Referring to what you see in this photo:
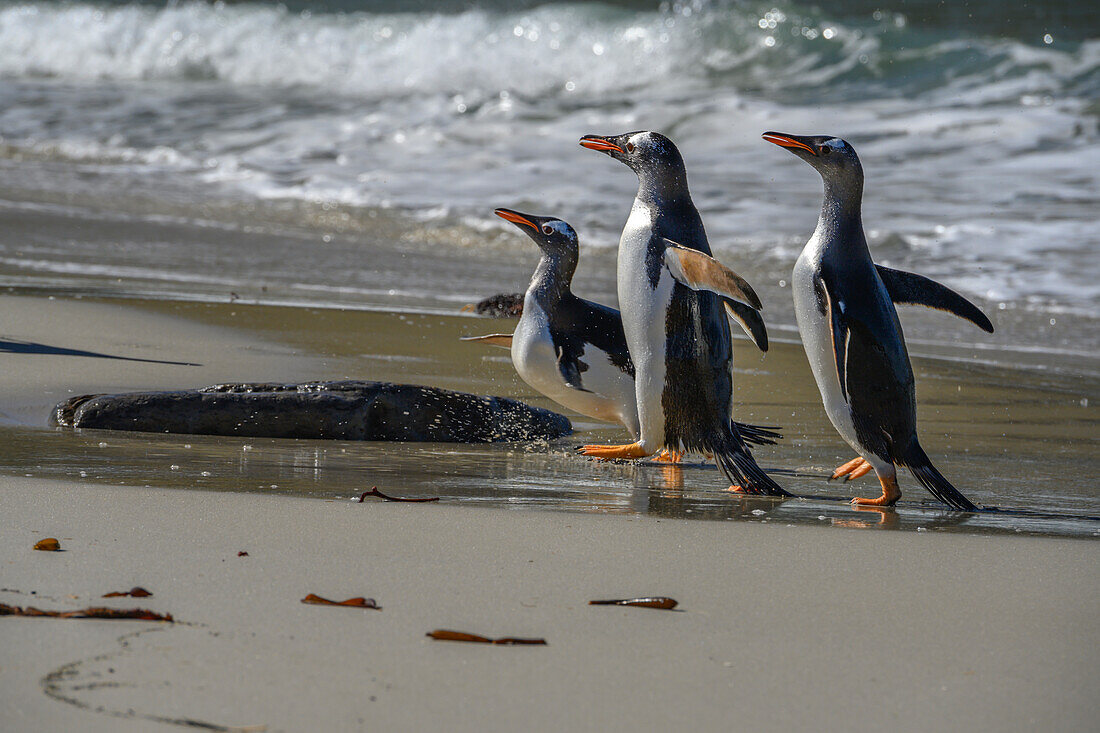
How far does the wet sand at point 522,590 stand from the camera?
2109 mm

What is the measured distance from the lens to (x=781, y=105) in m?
17.5

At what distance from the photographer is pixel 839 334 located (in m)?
4.05

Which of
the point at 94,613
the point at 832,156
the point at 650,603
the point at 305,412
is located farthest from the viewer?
the point at 305,412

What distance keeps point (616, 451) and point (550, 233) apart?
1.09m

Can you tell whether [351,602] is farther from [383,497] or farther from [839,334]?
[839,334]

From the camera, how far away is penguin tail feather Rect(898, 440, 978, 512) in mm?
3859

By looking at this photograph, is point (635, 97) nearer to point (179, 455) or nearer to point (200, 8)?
point (200, 8)

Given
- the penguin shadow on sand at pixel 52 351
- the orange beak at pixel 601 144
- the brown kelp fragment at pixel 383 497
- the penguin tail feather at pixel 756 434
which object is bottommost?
the brown kelp fragment at pixel 383 497

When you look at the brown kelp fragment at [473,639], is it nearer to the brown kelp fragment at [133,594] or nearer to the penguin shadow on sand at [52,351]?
the brown kelp fragment at [133,594]

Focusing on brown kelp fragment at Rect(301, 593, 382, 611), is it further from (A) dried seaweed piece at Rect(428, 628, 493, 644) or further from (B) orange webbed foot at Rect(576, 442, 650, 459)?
(B) orange webbed foot at Rect(576, 442, 650, 459)

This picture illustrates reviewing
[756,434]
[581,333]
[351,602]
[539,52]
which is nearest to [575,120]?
[539,52]

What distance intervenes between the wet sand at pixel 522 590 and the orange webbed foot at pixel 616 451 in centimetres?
6

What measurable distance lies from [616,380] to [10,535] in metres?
2.44

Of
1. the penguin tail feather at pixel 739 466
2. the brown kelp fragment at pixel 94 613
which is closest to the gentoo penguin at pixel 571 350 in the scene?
the penguin tail feather at pixel 739 466
